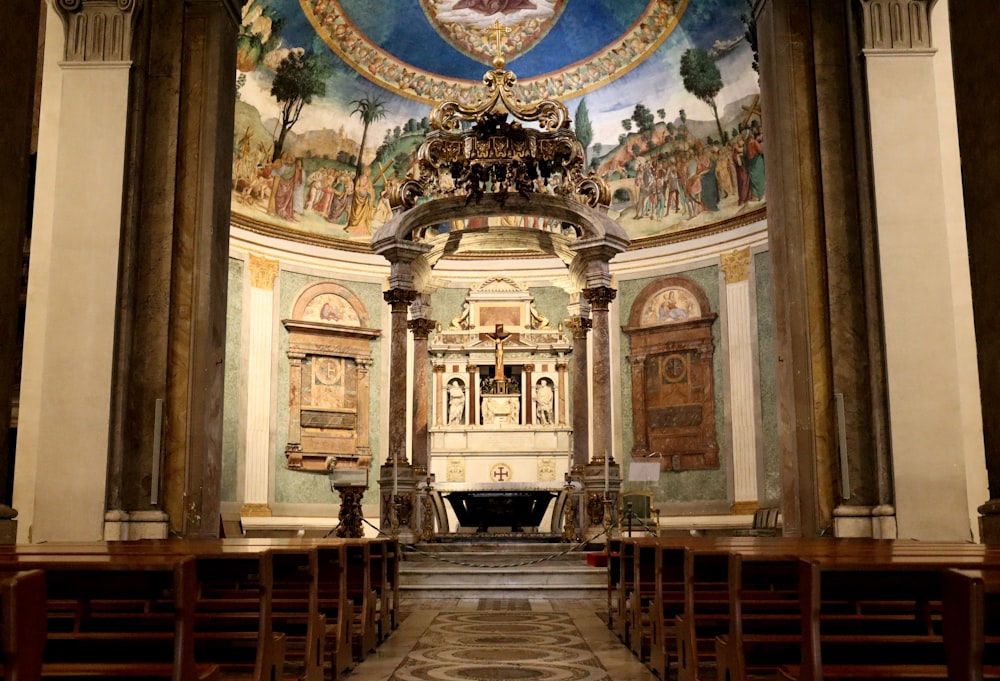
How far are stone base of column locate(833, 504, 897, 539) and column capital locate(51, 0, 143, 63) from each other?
22.6ft

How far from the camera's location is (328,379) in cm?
2031

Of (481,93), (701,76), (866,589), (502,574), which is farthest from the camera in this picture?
(481,93)

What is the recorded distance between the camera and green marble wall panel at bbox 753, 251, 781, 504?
1836cm

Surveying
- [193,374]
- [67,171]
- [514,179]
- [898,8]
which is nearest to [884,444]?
[898,8]

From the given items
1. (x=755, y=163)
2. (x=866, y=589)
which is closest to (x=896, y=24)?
(x=866, y=589)

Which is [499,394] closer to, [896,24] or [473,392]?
[473,392]

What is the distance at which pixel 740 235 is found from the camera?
1944cm

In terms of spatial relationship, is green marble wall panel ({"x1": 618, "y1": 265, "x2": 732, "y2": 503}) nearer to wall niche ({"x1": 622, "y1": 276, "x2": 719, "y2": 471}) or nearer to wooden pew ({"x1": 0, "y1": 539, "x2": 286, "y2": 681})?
wall niche ({"x1": 622, "y1": 276, "x2": 719, "y2": 471})

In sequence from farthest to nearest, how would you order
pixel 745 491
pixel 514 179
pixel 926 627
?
pixel 745 491, pixel 514 179, pixel 926 627

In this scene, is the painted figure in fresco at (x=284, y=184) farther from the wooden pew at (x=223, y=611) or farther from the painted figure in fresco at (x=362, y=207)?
the wooden pew at (x=223, y=611)

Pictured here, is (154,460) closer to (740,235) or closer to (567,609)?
(567,609)

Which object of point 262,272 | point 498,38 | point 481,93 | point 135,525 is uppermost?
point 481,93

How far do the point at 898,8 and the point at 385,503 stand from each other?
31.1ft

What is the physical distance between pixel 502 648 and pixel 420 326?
9742 millimetres
